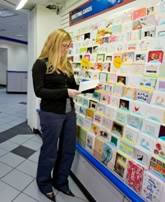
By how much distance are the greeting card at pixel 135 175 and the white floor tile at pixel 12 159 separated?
5.86ft

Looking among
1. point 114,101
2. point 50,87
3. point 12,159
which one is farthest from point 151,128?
point 12,159

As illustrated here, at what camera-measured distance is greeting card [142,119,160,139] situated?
4.61ft

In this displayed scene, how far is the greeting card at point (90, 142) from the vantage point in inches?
86.1

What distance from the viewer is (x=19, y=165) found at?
2854 millimetres

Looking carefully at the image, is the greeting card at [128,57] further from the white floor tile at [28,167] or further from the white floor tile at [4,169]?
the white floor tile at [4,169]

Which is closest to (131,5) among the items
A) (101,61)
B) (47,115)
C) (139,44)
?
(139,44)

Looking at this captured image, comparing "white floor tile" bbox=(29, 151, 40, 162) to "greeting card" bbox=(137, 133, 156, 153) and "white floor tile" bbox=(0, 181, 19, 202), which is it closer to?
"white floor tile" bbox=(0, 181, 19, 202)

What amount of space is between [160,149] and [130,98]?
18.3 inches

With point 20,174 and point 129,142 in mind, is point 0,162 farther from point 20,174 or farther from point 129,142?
point 129,142

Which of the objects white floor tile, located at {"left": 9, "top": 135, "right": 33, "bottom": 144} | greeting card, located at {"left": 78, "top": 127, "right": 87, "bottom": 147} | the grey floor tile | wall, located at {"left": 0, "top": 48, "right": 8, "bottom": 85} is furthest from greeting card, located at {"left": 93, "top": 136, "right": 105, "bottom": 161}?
wall, located at {"left": 0, "top": 48, "right": 8, "bottom": 85}

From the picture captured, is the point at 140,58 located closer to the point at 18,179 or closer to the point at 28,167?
the point at 18,179

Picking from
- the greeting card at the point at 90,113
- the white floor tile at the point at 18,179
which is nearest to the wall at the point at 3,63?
the white floor tile at the point at 18,179

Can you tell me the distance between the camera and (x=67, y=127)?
6.97 ft

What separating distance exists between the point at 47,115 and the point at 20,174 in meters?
1.13
